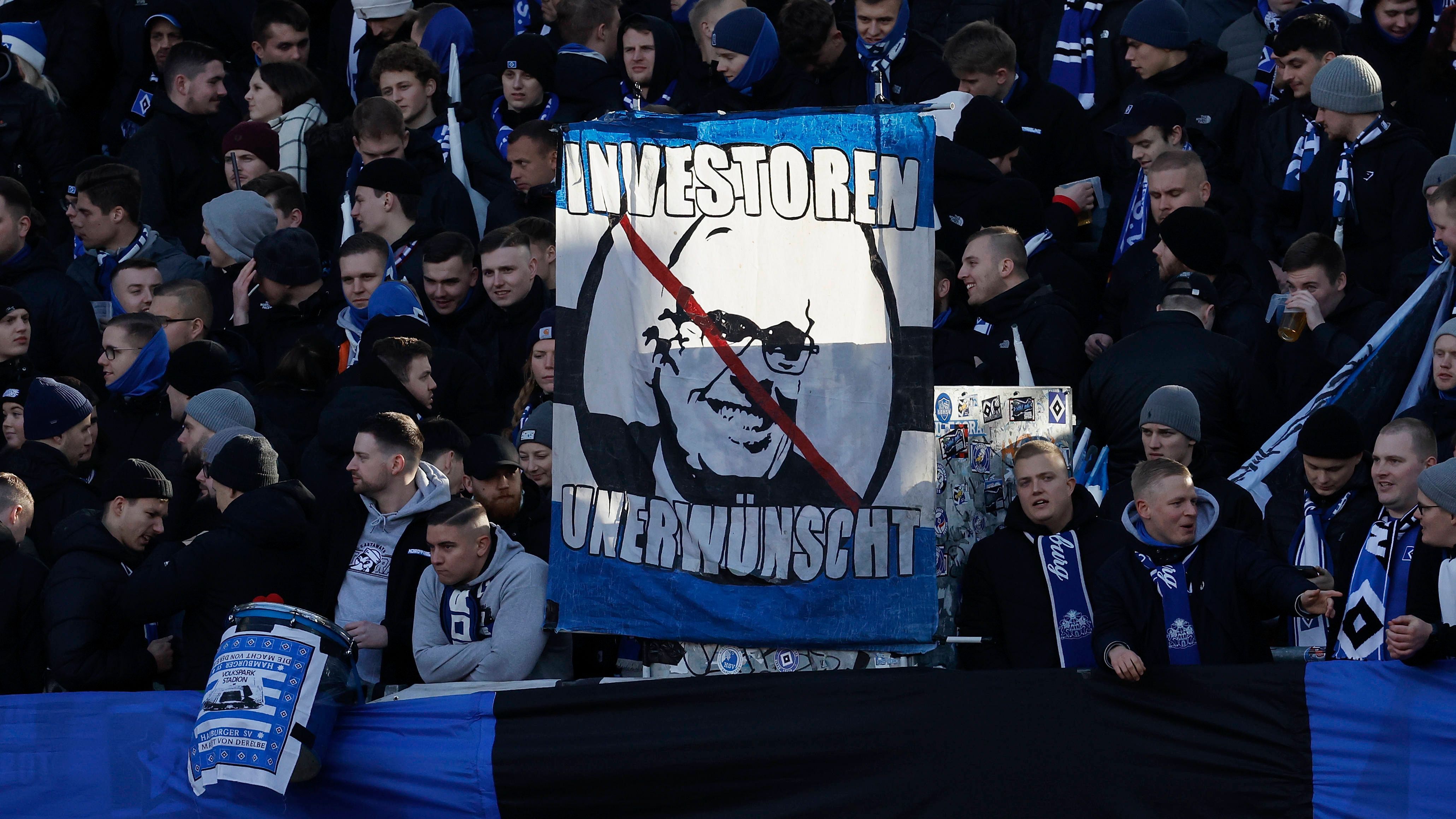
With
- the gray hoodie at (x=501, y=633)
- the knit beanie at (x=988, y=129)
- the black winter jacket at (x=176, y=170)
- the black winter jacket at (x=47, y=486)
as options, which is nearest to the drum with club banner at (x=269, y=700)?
the gray hoodie at (x=501, y=633)

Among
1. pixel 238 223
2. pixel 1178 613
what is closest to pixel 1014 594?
pixel 1178 613

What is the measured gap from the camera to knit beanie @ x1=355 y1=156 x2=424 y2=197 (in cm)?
1046

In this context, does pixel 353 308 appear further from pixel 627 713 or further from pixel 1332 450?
pixel 1332 450

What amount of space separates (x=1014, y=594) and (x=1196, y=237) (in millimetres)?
2585

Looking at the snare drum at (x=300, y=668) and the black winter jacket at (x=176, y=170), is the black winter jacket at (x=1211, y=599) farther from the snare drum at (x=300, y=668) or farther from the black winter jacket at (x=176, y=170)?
the black winter jacket at (x=176, y=170)

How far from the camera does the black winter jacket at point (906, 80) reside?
1100 cm

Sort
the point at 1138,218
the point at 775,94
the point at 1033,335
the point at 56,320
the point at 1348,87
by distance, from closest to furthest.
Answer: the point at 1033,335 → the point at 1348,87 → the point at 1138,218 → the point at 56,320 → the point at 775,94

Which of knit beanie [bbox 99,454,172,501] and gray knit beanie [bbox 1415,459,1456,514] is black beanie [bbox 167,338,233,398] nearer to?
knit beanie [bbox 99,454,172,501]

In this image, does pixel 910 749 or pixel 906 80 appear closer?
pixel 910 749

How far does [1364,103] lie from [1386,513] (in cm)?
314

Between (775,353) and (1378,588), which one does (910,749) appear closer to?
(775,353)

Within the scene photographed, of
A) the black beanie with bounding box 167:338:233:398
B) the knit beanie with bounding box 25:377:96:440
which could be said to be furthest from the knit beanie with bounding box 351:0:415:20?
the knit beanie with bounding box 25:377:96:440

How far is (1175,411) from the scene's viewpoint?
764 cm

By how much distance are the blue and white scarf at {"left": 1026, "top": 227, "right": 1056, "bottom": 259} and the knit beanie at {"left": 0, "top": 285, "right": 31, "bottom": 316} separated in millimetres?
5070
